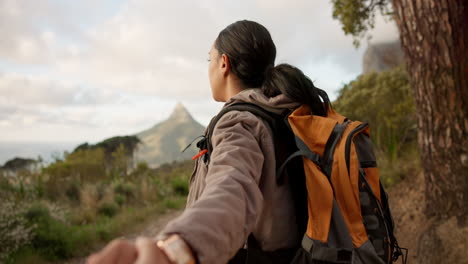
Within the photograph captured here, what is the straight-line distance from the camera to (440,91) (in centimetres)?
310

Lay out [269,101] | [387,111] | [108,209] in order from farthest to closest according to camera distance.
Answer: [108,209]
[387,111]
[269,101]

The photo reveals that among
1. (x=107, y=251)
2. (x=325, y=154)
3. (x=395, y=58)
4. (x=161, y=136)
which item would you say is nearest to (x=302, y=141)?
(x=325, y=154)

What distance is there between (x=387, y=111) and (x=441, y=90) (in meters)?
5.00

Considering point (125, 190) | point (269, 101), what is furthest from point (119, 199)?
point (269, 101)

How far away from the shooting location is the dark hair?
1479 mm

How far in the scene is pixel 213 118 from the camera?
1433 mm

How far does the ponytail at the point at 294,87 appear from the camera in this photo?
1.46 metres

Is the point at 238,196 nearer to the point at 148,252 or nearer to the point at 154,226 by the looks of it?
the point at 148,252

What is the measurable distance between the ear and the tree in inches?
89.3

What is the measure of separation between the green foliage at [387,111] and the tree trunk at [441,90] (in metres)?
2.63

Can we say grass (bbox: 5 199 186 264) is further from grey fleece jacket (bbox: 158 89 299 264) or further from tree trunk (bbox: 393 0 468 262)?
tree trunk (bbox: 393 0 468 262)

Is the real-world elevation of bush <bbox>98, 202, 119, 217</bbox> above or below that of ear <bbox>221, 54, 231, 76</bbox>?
below

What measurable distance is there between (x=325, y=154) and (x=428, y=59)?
2.32 meters

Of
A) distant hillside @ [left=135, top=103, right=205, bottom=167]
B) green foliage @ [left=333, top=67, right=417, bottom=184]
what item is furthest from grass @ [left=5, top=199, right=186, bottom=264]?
distant hillside @ [left=135, top=103, right=205, bottom=167]
